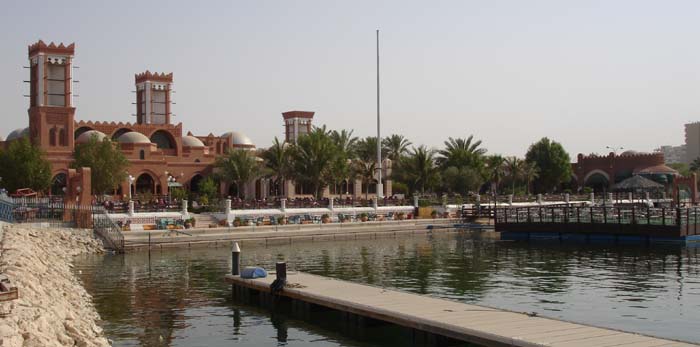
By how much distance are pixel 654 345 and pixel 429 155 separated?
183ft

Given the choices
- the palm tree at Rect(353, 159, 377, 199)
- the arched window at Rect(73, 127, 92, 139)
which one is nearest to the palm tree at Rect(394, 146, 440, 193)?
the palm tree at Rect(353, 159, 377, 199)

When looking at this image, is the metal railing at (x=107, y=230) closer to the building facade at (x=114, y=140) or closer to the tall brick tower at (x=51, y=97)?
the building facade at (x=114, y=140)

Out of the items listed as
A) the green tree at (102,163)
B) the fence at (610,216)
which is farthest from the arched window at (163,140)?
the fence at (610,216)

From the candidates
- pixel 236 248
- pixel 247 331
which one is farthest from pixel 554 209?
pixel 247 331

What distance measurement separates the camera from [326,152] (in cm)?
6341

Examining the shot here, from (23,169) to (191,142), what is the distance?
26.7 metres

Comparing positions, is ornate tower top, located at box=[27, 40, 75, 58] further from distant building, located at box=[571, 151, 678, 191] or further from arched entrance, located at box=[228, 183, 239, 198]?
distant building, located at box=[571, 151, 678, 191]

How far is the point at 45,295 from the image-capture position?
61.9 feet

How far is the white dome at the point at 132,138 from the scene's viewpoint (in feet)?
243

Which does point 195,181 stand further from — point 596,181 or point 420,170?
point 596,181

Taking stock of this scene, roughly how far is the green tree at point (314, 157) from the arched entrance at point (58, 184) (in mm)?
21625

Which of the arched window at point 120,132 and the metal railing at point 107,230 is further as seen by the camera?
the arched window at point 120,132

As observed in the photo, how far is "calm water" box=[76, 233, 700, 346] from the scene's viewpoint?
18438 mm

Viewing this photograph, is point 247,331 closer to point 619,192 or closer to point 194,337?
point 194,337
